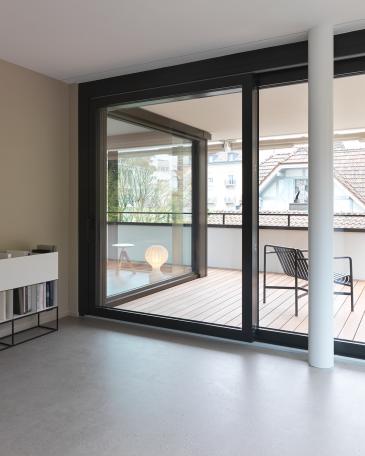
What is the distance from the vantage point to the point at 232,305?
4.03 meters

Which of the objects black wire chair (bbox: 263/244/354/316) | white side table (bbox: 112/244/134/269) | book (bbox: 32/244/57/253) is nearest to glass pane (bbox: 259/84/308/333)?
black wire chair (bbox: 263/244/354/316)

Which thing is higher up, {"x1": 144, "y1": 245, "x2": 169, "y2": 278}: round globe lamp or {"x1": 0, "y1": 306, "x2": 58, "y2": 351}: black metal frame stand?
{"x1": 144, "y1": 245, "x2": 169, "y2": 278}: round globe lamp

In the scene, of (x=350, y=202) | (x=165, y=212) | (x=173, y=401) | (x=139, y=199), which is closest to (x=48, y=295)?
(x=139, y=199)

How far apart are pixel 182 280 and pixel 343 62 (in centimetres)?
268

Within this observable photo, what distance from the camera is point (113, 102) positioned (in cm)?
420

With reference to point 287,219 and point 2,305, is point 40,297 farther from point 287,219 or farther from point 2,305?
point 287,219

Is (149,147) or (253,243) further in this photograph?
(149,147)

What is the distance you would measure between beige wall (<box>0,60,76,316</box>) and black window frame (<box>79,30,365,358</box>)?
1.49 ft

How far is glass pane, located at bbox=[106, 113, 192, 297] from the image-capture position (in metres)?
4.34

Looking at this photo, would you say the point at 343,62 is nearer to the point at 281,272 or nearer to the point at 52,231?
the point at 281,272

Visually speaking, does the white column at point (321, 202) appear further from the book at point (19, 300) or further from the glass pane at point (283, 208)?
the book at point (19, 300)

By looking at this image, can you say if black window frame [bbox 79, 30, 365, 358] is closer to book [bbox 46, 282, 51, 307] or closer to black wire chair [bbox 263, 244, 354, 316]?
black wire chair [bbox 263, 244, 354, 316]

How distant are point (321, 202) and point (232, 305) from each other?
57.0 inches

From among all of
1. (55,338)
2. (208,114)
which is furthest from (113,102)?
(55,338)
